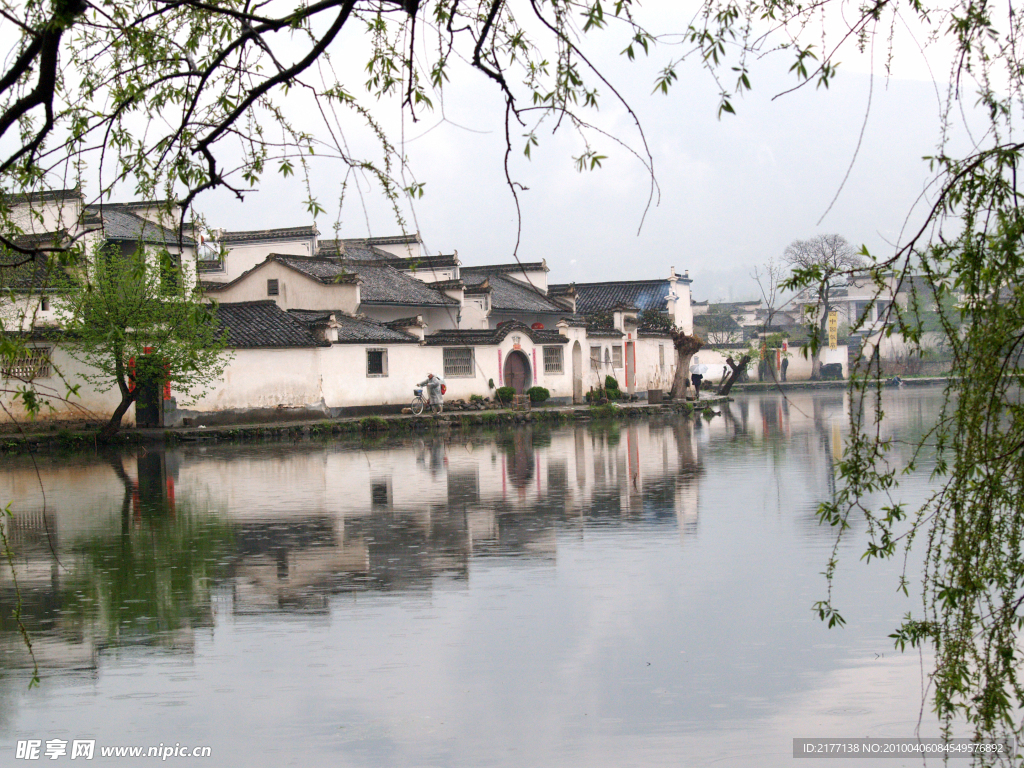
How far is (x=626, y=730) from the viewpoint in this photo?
584 centimetres

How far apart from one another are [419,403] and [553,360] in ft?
27.9

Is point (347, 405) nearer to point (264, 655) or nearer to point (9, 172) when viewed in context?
point (264, 655)

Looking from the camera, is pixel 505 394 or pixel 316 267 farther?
pixel 316 267

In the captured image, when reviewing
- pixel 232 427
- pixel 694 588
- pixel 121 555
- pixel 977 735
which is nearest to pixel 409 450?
pixel 232 427

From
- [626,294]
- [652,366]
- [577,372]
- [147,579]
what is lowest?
[147,579]

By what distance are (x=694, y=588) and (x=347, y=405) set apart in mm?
25166

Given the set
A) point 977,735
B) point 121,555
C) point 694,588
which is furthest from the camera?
point 121,555

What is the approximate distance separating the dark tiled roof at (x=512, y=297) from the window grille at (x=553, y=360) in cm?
377

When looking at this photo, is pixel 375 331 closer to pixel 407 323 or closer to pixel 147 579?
pixel 407 323

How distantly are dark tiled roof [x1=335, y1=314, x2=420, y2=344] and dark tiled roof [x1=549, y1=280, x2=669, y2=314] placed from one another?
1817 cm

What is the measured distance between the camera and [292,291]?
127ft

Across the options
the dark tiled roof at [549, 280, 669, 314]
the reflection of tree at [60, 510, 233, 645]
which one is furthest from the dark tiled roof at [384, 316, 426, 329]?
the reflection of tree at [60, 510, 233, 645]

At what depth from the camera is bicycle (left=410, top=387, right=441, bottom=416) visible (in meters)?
34.3

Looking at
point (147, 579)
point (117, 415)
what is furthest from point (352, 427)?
point (147, 579)
